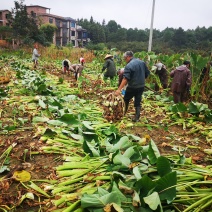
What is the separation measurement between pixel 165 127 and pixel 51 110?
8.19ft

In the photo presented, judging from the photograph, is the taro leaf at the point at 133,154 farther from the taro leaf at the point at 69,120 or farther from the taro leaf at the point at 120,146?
the taro leaf at the point at 69,120

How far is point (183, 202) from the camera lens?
80.4 inches

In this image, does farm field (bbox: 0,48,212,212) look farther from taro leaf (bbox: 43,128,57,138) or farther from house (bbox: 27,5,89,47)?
house (bbox: 27,5,89,47)

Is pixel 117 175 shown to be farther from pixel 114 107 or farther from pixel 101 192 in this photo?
pixel 114 107

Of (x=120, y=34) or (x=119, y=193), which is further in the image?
(x=120, y=34)

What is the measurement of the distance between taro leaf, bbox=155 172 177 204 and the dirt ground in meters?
1.12

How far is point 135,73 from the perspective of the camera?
4777 mm

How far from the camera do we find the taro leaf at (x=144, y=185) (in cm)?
197

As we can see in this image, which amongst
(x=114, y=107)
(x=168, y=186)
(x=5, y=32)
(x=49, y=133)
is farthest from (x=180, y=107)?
(x=5, y=32)

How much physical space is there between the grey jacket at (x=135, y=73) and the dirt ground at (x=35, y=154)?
98 cm

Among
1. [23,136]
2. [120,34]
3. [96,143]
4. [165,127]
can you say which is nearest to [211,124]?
[165,127]

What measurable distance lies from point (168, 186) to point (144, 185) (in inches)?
8.5

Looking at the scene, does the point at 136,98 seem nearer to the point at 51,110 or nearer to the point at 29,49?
the point at 51,110

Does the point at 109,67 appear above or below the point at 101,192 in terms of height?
above
